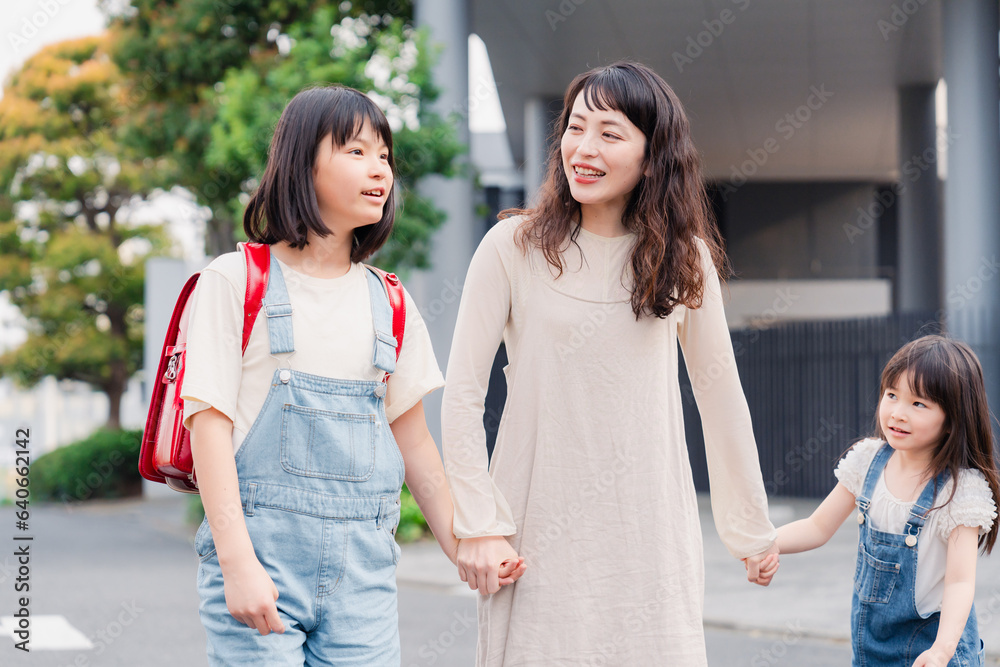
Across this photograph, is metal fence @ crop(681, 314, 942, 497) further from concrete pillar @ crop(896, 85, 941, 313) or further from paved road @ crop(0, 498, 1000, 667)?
Answer: paved road @ crop(0, 498, 1000, 667)

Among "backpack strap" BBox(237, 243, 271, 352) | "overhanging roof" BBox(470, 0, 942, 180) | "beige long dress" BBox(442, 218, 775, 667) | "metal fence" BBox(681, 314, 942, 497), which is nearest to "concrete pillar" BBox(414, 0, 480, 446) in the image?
"overhanging roof" BBox(470, 0, 942, 180)

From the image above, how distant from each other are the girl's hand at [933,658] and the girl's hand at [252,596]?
53.8 inches

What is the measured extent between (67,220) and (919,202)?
14.6m

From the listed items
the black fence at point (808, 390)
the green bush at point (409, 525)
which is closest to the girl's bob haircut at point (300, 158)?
the green bush at point (409, 525)

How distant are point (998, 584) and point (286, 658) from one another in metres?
5.88

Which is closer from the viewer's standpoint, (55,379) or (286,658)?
(286,658)

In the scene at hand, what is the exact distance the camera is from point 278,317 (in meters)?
1.94

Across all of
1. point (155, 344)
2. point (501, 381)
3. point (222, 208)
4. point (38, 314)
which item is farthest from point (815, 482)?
point (38, 314)

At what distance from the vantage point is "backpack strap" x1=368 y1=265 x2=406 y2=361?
2150 millimetres

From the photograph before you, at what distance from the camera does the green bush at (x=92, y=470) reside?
16391 mm

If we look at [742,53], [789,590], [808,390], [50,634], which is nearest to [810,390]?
[808,390]

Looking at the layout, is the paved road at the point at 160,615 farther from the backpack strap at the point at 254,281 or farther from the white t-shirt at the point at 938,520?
the backpack strap at the point at 254,281

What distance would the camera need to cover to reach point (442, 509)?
85.4 inches

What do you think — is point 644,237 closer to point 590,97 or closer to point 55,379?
point 590,97
